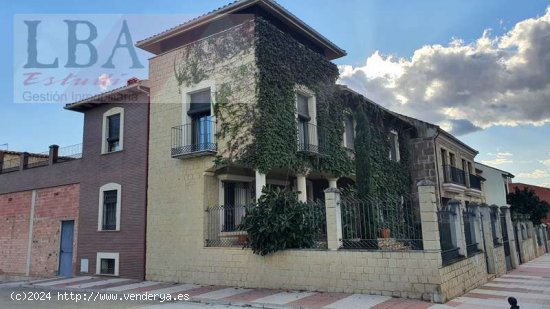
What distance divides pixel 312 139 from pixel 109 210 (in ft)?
27.0

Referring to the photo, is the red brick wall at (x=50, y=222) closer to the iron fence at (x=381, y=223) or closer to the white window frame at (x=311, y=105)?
the white window frame at (x=311, y=105)

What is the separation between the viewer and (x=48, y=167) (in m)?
18.0

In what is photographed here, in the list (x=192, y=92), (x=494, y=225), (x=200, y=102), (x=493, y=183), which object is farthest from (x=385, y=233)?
(x=493, y=183)

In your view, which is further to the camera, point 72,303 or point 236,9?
point 236,9

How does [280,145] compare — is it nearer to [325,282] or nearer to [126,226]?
[325,282]

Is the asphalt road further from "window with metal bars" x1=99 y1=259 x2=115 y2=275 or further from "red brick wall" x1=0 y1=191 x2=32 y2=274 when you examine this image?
"red brick wall" x1=0 y1=191 x2=32 y2=274

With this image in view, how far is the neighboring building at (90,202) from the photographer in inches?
563

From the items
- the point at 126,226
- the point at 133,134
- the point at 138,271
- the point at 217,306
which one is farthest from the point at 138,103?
the point at 217,306

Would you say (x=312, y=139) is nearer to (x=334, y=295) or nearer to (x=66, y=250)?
(x=334, y=295)

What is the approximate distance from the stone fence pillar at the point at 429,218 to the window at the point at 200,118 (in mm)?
6787

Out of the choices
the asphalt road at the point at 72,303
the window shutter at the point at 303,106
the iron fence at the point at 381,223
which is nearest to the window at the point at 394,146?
the window shutter at the point at 303,106

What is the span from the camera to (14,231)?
740 inches

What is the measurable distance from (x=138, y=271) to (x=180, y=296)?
431cm

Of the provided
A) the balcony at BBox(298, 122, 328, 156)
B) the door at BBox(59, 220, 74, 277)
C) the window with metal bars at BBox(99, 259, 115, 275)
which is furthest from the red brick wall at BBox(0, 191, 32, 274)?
the balcony at BBox(298, 122, 328, 156)
